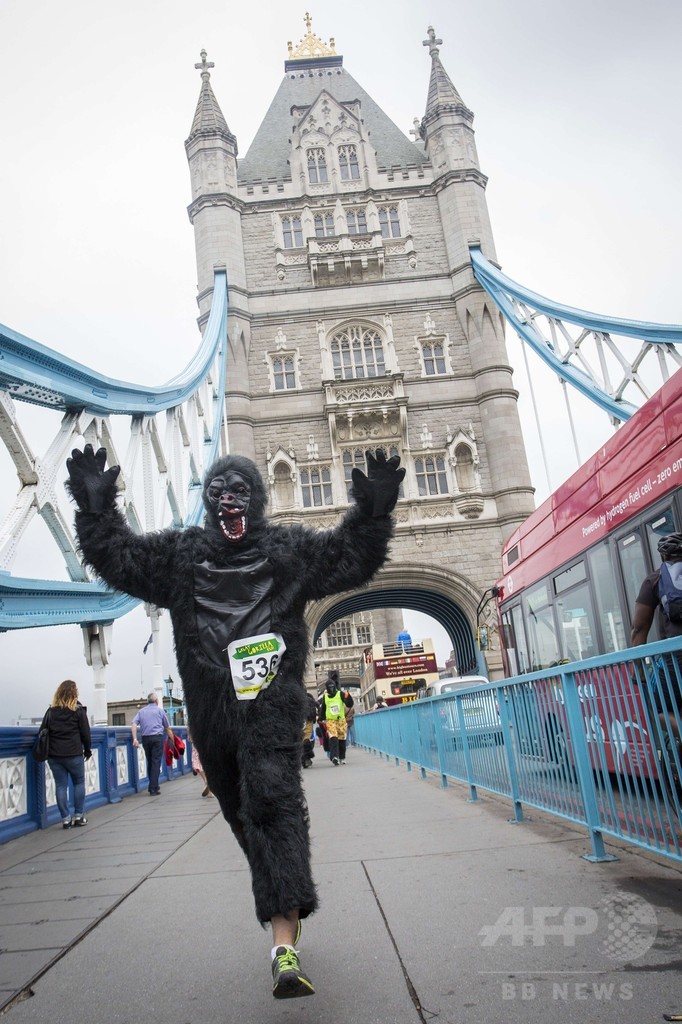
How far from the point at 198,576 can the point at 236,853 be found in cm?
273

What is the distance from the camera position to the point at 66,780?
670 centimetres

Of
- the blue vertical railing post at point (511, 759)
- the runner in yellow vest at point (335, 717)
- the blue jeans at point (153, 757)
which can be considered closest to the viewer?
the blue vertical railing post at point (511, 759)

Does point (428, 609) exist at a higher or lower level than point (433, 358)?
lower

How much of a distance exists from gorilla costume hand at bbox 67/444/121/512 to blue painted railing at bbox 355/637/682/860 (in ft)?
6.12

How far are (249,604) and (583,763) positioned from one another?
1953 millimetres

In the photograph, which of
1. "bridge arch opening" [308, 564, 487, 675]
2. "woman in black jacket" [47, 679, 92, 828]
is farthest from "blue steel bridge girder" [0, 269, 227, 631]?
"bridge arch opening" [308, 564, 487, 675]

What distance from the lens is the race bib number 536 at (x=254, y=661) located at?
2.27 meters

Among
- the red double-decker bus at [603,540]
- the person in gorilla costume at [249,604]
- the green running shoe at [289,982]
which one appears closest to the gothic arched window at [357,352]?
the red double-decker bus at [603,540]

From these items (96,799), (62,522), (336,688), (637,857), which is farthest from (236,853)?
(336,688)

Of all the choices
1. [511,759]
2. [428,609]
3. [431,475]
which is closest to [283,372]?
[431,475]

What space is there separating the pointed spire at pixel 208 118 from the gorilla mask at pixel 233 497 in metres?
29.5

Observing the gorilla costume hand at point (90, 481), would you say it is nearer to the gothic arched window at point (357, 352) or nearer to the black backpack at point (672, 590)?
the black backpack at point (672, 590)

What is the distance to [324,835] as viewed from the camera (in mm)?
4926

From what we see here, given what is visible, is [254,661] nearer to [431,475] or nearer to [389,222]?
[431,475]
